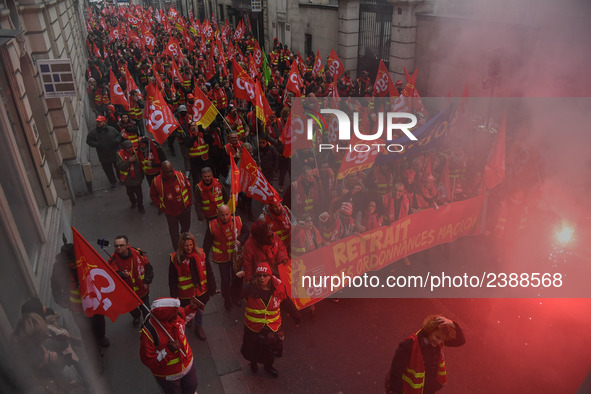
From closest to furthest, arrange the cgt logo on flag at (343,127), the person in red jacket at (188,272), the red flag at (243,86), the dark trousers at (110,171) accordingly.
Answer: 1. the person in red jacket at (188,272)
2. the cgt logo on flag at (343,127)
3. the dark trousers at (110,171)
4. the red flag at (243,86)

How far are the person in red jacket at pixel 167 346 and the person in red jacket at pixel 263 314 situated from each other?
0.67 meters

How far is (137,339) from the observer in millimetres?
5094

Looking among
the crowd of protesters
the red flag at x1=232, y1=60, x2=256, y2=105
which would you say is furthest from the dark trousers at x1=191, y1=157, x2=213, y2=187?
the red flag at x1=232, y1=60, x2=256, y2=105

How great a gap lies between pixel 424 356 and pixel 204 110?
596 cm

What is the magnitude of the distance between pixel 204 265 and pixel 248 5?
27.5 metres

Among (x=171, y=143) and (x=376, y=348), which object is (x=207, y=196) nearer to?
(x=376, y=348)

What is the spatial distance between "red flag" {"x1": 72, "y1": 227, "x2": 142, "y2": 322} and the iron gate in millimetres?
14584

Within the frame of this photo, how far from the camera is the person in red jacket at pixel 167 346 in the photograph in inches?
137

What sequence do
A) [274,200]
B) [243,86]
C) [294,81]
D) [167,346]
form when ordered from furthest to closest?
1. [294,81]
2. [243,86]
3. [274,200]
4. [167,346]

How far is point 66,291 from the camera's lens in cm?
433

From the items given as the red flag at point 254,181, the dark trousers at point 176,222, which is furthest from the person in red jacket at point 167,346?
the dark trousers at point 176,222

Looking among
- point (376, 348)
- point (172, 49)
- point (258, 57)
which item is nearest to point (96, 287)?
point (376, 348)

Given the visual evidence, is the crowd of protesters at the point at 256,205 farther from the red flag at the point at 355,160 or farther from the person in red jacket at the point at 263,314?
the red flag at the point at 355,160

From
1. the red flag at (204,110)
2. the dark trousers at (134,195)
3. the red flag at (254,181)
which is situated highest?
the red flag at (204,110)
